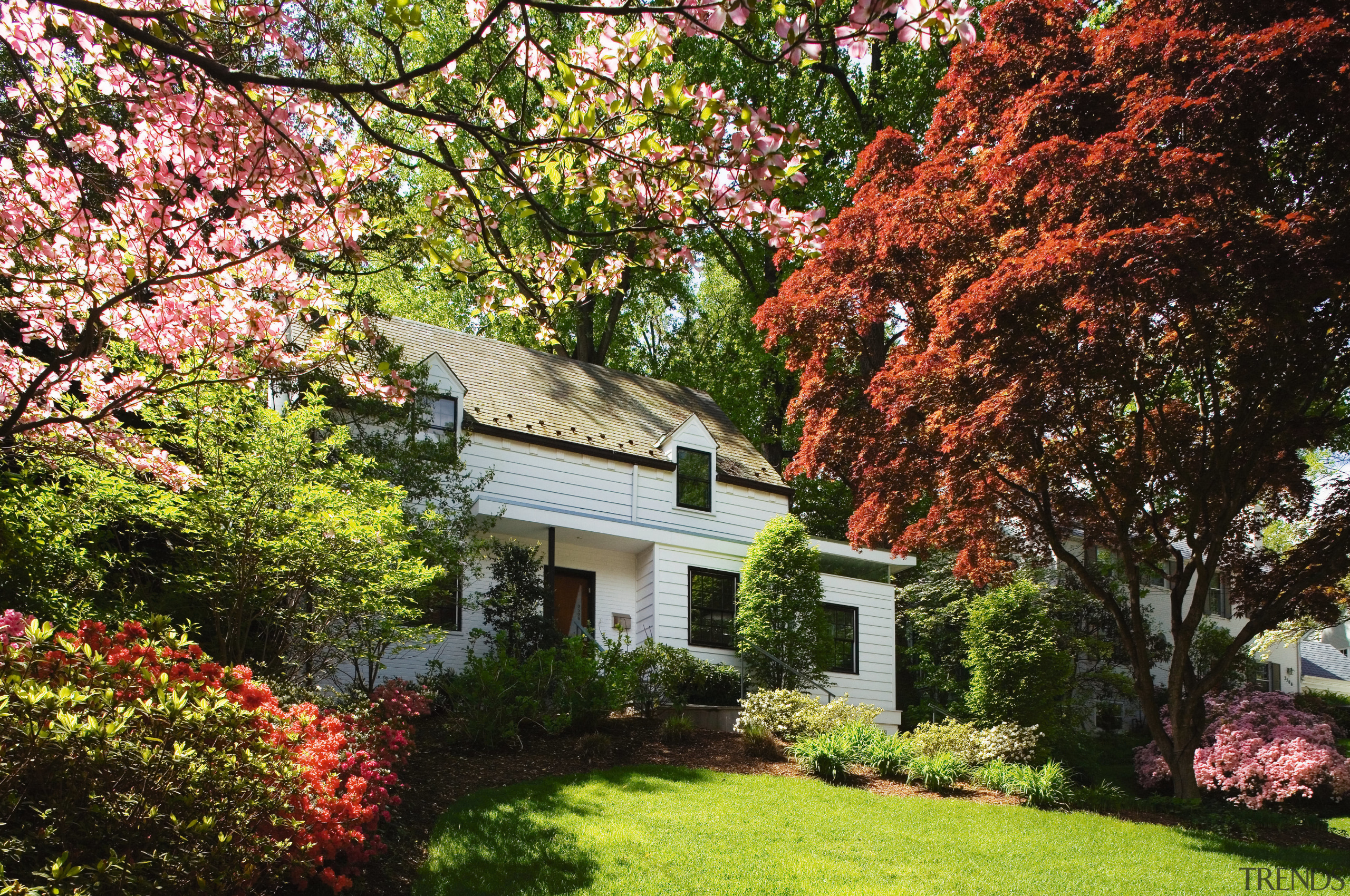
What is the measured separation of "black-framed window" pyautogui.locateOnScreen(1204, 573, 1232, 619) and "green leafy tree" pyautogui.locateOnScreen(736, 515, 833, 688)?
63.0ft

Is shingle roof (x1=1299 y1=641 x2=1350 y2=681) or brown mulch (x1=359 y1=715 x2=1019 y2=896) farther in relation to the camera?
shingle roof (x1=1299 y1=641 x2=1350 y2=681)

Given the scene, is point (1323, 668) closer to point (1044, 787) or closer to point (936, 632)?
point (936, 632)

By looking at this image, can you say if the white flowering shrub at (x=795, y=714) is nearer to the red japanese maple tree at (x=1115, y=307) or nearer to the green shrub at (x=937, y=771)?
the green shrub at (x=937, y=771)

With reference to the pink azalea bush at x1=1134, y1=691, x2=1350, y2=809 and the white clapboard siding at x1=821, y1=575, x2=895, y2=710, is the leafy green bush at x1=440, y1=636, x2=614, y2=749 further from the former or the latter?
the pink azalea bush at x1=1134, y1=691, x2=1350, y2=809

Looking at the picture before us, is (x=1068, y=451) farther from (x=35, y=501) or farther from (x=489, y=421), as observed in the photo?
(x=35, y=501)

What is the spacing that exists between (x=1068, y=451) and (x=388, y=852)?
26.9ft

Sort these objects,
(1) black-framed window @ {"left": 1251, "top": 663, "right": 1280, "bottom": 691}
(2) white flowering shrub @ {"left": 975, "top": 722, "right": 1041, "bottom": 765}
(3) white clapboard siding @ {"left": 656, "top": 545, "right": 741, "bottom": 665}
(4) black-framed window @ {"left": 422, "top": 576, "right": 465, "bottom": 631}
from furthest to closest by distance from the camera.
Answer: (1) black-framed window @ {"left": 1251, "top": 663, "right": 1280, "bottom": 691} → (3) white clapboard siding @ {"left": 656, "top": 545, "right": 741, "bottom": 665} → (4) black-framed window @ {"left": 422, "top": 576, "right": 465, "bottom": 631} → (2) white flowering shrub @ {"left": 975, "top": 722, "right": 1041, "bottom": 765}

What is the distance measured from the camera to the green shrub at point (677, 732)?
37.2ft

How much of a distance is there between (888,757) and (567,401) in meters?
9.46

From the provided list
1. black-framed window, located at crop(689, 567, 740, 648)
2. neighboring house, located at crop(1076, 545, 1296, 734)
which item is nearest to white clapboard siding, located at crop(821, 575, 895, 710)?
black-framed window, located at crop(689, 567, 740, 648)

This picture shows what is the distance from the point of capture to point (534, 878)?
633 cm

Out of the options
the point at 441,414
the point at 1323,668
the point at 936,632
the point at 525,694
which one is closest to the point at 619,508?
the point at 441,414

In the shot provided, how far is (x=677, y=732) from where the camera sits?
11.4 meters

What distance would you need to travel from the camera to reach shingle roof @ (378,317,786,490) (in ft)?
52.3
